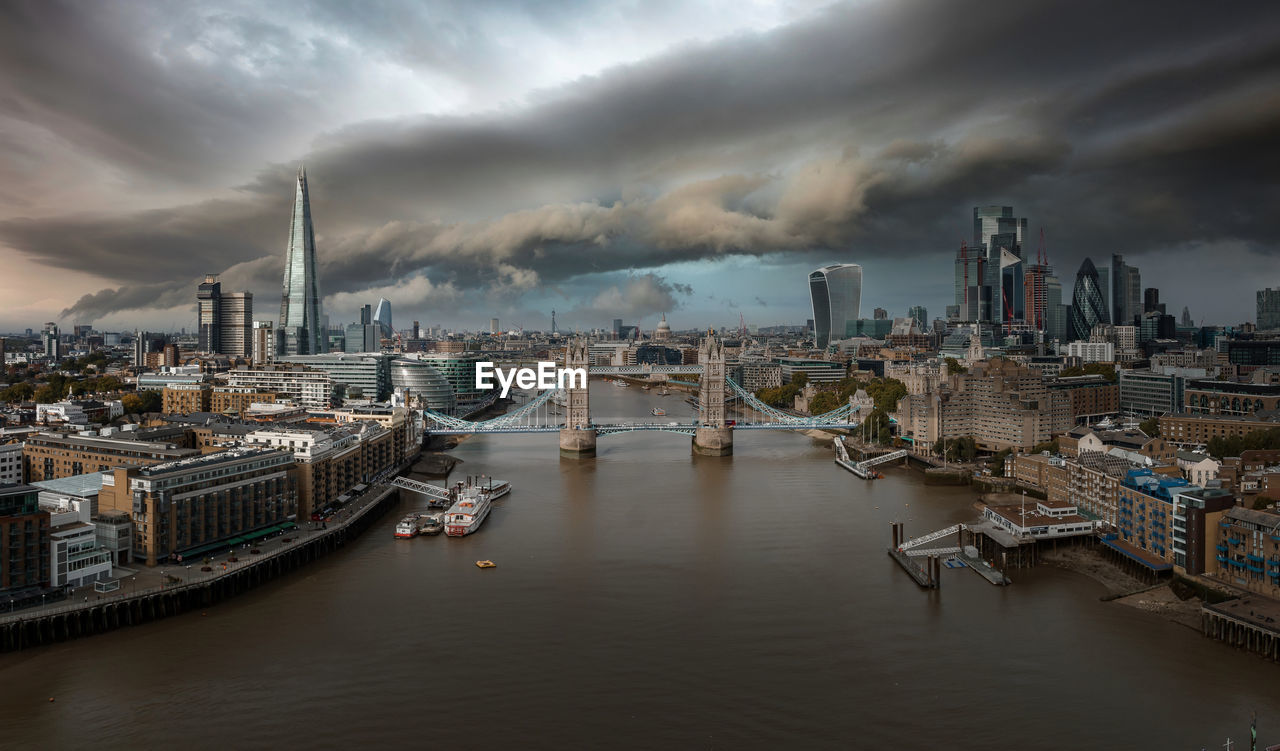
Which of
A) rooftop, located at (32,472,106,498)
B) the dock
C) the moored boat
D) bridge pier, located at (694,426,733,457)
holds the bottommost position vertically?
the dock

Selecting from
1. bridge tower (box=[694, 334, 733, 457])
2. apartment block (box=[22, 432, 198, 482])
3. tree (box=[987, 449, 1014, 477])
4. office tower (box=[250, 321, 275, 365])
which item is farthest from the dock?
office tower (box=[250, 321, 275, 365])

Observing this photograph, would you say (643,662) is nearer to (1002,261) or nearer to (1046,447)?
(1046,447)

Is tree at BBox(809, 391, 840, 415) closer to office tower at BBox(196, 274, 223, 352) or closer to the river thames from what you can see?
the river thames

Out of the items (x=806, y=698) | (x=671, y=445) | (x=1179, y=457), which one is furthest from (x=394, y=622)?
(x=671, y=445)

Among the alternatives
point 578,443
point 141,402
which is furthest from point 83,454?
point 141,402

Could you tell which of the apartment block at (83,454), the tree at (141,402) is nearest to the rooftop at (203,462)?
the apartment block at (83,454)

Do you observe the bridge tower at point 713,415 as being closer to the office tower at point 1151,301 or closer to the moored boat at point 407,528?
the moored boat at point 407,528
